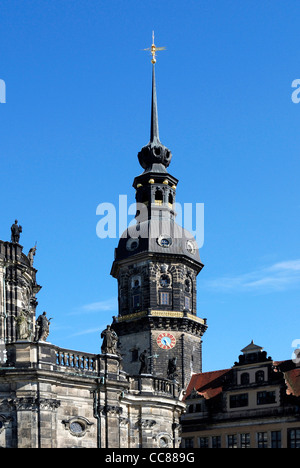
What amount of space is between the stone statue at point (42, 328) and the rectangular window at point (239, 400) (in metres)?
29.8

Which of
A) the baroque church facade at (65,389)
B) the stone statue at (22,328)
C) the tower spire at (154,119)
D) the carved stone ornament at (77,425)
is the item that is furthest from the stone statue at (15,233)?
the tower spire at (154,119)

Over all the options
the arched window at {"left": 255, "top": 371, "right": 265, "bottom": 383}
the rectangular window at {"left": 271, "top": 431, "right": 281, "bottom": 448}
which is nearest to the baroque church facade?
the arched window at {"left": 255, "top": 371, "right": 265, "bottom": 383}

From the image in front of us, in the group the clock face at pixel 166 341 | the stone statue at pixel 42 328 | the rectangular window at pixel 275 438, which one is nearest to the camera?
the stone statue at pixel 42 328

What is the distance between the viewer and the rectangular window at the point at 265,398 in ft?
240

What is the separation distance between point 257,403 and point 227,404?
298 cm

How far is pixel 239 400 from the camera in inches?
2955

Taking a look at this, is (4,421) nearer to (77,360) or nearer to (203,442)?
(77,360)

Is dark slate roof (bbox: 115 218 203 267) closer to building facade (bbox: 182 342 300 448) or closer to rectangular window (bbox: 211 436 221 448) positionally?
building facade (bbox: 182 342 300 448)

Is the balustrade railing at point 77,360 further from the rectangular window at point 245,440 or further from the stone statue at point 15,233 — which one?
the rectangular window at point 245,440

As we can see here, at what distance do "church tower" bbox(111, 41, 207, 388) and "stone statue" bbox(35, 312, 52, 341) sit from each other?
1215 inches

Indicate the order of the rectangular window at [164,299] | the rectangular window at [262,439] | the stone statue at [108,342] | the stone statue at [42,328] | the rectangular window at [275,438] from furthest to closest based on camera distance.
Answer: the rectangular window at [164,299] < the rectangular window at [262,439] < the rectangular window at [275,438] < the stone statue at [108,342] < the stone statue at [42,328]

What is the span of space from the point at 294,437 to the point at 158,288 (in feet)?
63.0
